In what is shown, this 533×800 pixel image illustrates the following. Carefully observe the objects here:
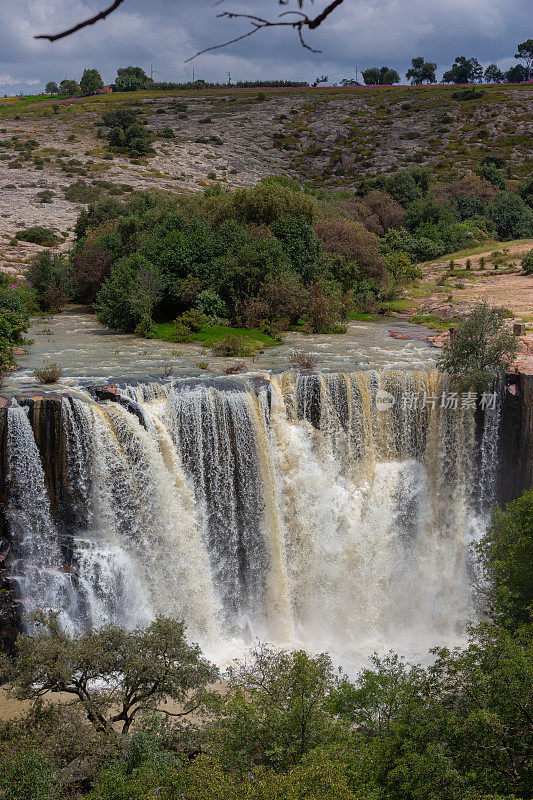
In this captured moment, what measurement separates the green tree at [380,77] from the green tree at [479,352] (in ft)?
251

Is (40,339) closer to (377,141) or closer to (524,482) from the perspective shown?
(524,482)

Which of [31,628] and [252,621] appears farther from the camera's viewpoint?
[252,621]

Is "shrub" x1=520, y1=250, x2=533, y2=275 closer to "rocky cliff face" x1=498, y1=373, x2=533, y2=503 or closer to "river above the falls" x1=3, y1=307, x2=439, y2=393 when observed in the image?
"river above the falls" x1=3, y1=307, x2=439, y2=393

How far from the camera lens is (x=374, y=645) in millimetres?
14062

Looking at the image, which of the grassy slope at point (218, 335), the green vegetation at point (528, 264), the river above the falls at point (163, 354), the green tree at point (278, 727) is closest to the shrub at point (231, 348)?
the river above the falls at point (163, 354)

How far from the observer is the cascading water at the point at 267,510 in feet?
41.6

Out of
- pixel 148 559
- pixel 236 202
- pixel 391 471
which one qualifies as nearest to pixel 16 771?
pixel 148 559

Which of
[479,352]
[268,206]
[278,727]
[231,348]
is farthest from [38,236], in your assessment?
[278,727]

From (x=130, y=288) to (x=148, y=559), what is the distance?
10.1 metres

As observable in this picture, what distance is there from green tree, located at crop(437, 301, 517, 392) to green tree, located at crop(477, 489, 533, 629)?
12.3 ft

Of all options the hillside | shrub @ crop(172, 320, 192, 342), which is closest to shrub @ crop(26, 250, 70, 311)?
shrub @ crop(172, 320, 192, 342)

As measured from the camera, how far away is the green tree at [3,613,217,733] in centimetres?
867

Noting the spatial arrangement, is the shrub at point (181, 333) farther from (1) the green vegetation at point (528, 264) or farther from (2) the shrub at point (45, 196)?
(2) the shrub at point (45, 196)

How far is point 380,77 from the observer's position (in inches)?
3300
